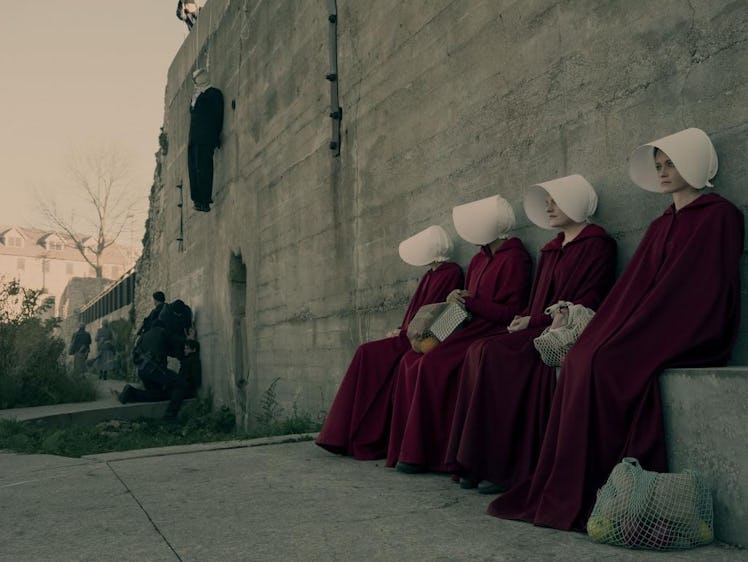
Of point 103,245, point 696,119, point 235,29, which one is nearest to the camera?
point 696,119

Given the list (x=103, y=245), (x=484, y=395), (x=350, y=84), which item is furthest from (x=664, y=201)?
(x=103, y=245)

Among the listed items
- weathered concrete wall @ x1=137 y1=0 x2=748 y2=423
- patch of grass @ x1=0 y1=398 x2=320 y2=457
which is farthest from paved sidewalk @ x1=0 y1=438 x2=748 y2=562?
patch of grass @ x1=0 y1=398 x2=320 y2=457

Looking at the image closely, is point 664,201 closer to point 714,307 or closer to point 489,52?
point 714,307

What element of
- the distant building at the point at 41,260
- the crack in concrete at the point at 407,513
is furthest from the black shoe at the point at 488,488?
the distant building at the point at 41,260

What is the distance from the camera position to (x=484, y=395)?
3979mm

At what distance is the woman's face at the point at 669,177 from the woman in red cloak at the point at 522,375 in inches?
24.2

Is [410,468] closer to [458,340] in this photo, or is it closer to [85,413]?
[458,340]

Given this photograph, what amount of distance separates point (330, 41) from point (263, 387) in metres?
4.24

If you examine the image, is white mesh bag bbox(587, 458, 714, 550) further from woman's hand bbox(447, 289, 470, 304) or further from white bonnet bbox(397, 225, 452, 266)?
white bonnet bbox(397, 225, 452, 266)

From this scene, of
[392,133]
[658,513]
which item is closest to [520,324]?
[658,513]

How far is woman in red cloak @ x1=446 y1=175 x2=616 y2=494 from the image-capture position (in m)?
3.93

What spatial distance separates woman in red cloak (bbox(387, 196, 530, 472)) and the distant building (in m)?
59.3

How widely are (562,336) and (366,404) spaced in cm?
197

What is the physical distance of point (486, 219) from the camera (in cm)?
510
